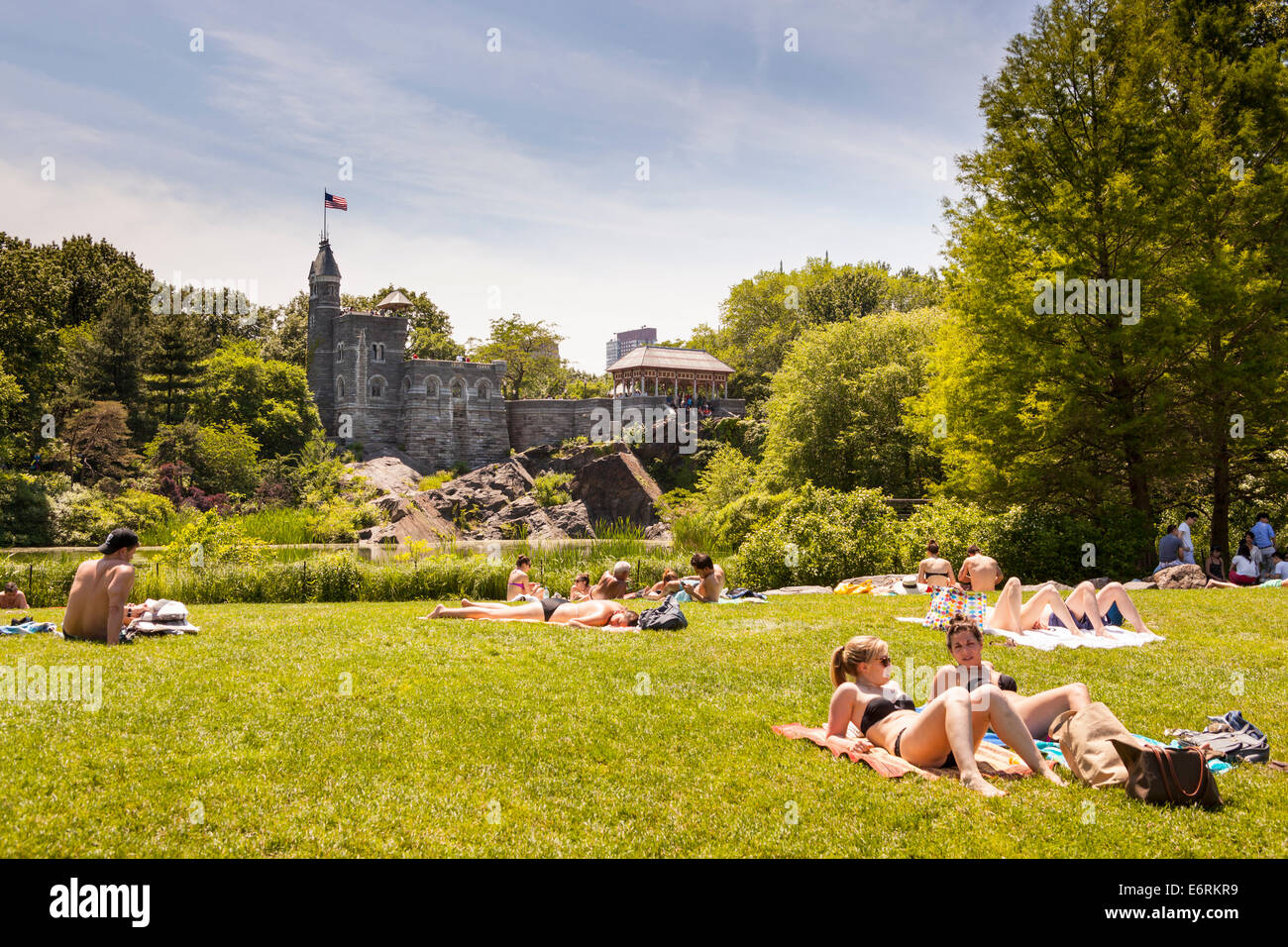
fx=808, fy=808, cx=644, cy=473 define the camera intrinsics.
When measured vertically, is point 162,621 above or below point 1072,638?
above

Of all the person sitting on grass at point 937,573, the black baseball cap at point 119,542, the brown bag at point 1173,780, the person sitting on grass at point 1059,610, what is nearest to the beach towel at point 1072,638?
the person sitting on grass at point 1059,610

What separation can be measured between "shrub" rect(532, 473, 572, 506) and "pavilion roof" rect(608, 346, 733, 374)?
971 cm

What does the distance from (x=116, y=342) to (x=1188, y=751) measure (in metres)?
43.3

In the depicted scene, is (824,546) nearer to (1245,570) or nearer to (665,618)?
(1245,570)

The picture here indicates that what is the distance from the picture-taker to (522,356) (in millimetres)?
61375

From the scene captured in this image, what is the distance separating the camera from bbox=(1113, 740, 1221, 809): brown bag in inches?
171

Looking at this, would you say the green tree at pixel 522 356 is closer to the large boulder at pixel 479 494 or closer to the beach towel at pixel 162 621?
the large boulder at pixel 479 494

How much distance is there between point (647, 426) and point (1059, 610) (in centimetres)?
3655

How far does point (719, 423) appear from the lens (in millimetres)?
44250

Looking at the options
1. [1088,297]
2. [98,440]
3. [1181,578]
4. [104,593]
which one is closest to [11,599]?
[104,593]

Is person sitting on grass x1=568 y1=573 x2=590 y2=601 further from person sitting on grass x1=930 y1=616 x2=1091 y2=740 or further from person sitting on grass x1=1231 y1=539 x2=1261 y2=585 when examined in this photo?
person sitting on grass x1=1231 y1=539 x2=1261 y2=585

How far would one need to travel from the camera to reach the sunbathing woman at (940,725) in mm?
4797
